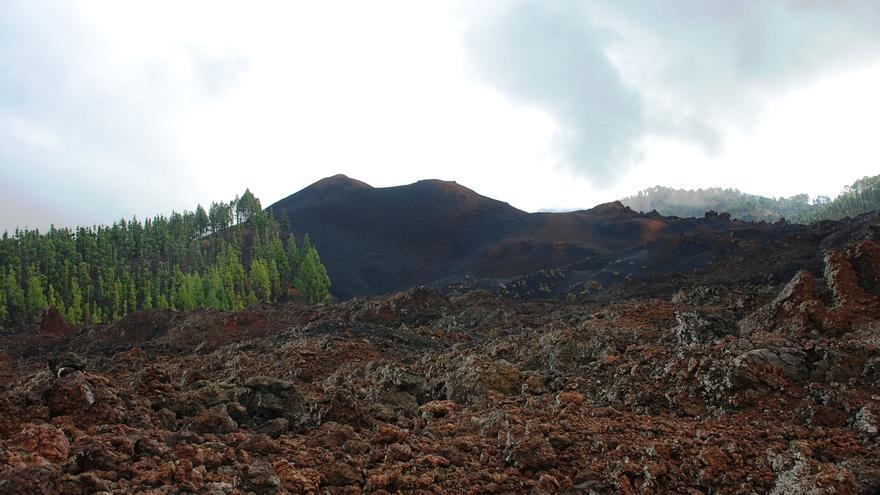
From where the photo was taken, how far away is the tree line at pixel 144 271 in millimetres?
75938

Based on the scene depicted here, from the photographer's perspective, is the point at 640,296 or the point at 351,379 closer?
the point at 351,379

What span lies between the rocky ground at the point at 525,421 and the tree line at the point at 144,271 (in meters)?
65.3

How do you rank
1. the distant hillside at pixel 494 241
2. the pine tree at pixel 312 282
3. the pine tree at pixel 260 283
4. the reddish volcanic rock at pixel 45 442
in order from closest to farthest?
the reddish volcanic rock at pixel 45 442, the distant hillside at pixel 494 241, the pine tree at pixel 312 282, the pine tree at pixel 260 283

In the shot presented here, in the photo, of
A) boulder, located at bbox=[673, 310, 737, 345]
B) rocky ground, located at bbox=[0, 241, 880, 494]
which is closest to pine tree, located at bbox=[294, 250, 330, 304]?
rocky ground, located at bbox=[0, 241, 880, 494]

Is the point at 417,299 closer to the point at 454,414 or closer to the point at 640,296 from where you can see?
the point at 640,296

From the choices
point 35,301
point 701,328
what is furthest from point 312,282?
point 701,328

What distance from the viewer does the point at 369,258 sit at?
3844 inches

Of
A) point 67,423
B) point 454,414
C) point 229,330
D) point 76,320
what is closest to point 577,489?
point 454,414

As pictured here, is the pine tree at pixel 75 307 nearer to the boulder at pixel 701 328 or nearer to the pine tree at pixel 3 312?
the pine tree at pixel 3 312

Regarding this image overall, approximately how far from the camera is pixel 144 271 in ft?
290

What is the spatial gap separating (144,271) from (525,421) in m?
91.3

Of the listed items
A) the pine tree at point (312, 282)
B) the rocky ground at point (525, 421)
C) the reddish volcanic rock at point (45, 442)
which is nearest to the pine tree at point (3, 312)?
the pine tree at point (312, 282)

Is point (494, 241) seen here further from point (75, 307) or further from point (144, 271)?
point (75, 307)

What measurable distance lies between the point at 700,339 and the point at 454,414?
729 centimetres
